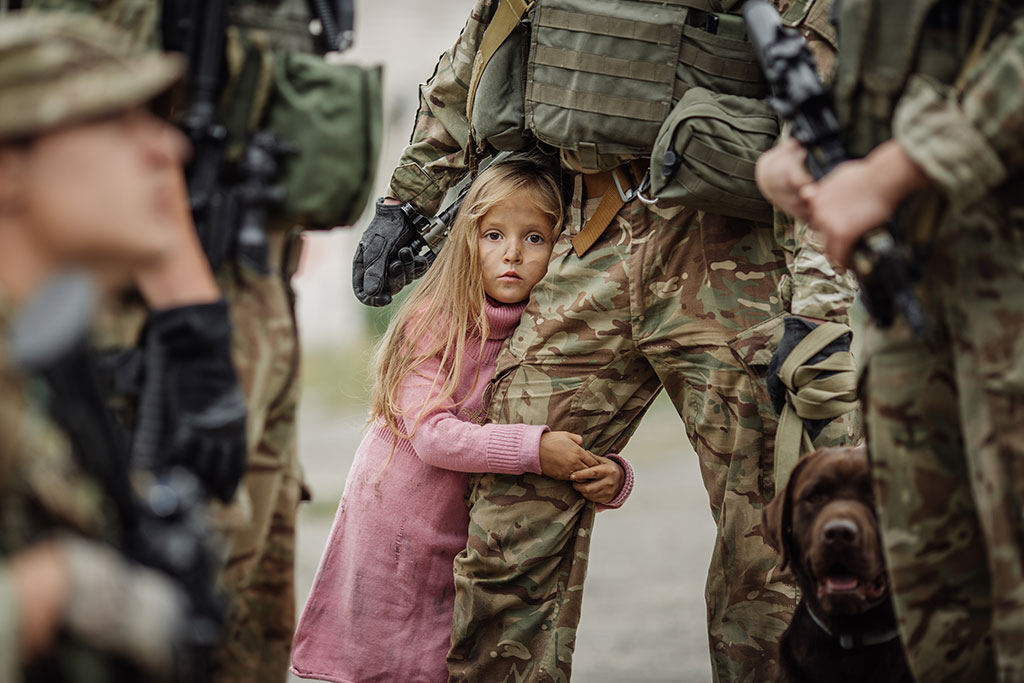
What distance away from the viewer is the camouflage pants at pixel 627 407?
369 centimetres

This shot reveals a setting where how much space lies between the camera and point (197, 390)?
2.57 metres

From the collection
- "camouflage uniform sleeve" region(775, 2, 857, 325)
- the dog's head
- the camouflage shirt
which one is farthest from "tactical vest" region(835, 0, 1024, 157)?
the camouflage shirt

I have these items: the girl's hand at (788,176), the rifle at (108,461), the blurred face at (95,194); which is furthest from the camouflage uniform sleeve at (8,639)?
the girl's hand at (788,176)

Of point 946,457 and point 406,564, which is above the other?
point 946,457

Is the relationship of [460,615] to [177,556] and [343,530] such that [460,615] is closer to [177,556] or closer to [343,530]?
[343,530]

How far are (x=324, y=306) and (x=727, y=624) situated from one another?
1449 cm

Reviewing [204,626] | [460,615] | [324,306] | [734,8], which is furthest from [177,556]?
[324,306]

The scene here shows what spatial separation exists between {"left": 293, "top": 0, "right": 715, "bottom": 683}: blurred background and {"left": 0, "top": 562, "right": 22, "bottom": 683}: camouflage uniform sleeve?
5.68 ft

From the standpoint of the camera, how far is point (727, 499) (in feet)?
12.2

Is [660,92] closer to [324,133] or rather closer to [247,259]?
[324,133]

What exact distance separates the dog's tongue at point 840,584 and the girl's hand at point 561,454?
34.7 inches

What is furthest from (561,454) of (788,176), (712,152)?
(788,176)

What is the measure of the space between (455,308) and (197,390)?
1623mm

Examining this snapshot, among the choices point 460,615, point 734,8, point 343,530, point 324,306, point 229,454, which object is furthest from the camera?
point 324,306
